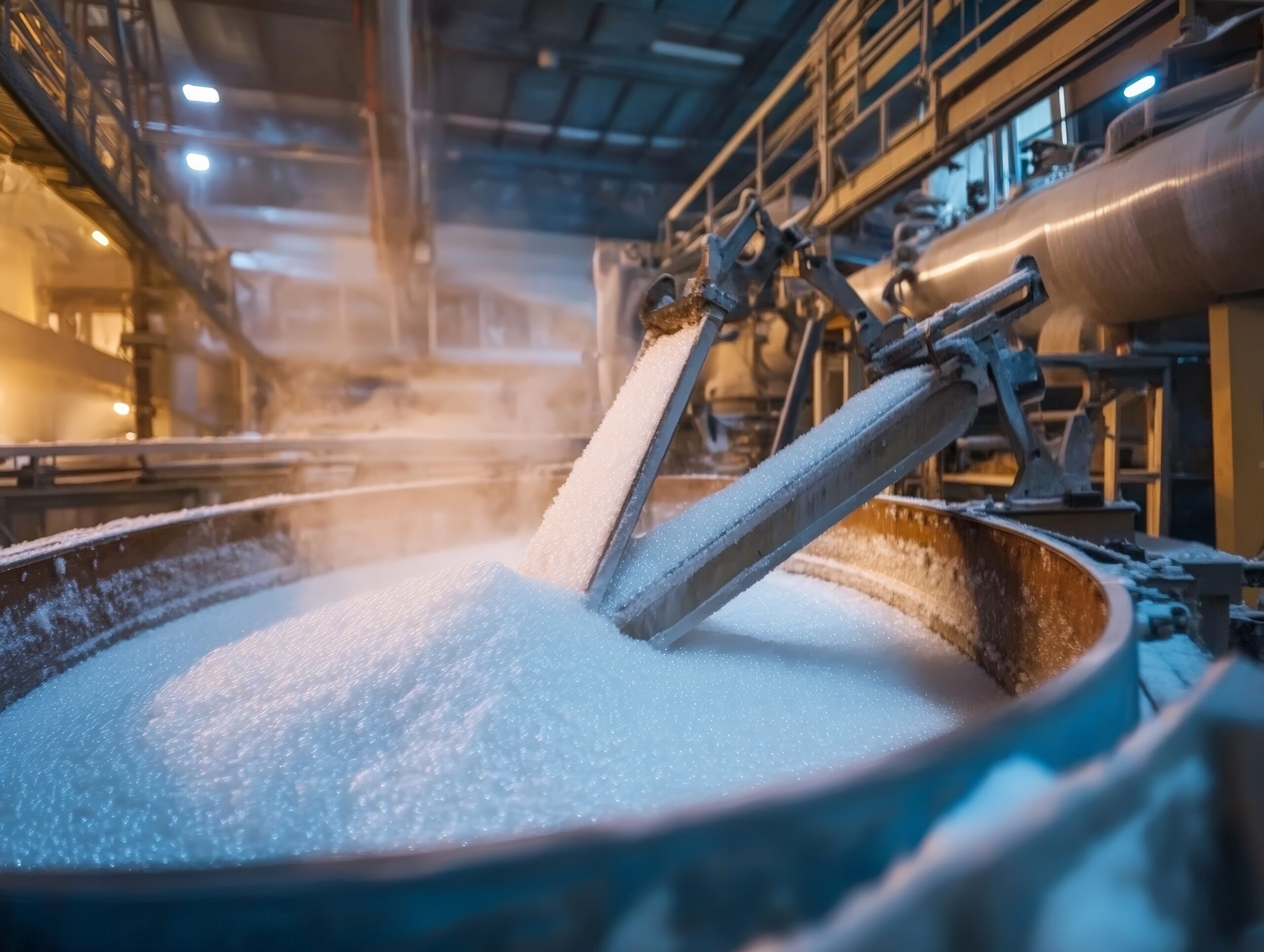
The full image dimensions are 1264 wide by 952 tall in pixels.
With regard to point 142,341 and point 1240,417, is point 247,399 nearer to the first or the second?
point 142,341

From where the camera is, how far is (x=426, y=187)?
18.0 feet

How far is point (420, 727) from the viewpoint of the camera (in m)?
0.94

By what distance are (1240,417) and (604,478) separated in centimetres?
195

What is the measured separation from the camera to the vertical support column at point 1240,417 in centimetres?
205

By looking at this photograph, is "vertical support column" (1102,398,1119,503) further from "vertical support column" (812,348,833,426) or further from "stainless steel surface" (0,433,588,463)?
"stainless steel surface" (0,433,588,463)

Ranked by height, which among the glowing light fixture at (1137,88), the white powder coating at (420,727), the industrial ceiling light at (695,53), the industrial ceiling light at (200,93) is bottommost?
the white powder coating at (420,727)

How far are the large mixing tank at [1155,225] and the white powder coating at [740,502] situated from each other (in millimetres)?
943

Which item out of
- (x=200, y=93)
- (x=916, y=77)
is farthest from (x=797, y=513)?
(x=200, y=93)

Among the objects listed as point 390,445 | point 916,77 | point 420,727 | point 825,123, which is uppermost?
point 825,123

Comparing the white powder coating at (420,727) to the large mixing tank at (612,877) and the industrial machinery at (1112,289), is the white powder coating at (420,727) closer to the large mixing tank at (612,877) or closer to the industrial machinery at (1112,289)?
the large mixing tank at (612,877)

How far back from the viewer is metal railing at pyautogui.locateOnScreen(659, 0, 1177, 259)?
7.09 feet

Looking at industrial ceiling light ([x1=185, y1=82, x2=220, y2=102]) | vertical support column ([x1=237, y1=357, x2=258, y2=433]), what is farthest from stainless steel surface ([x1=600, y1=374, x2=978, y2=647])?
industrial ceiling light ([x1=185, y1=82, x2=220, y2=102])

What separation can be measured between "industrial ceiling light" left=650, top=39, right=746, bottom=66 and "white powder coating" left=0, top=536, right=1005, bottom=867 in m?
4.94

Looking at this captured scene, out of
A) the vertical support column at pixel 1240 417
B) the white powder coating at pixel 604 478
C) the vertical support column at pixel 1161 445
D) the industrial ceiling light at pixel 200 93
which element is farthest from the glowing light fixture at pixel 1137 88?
the industrial ceiling light at pixel 200 93
